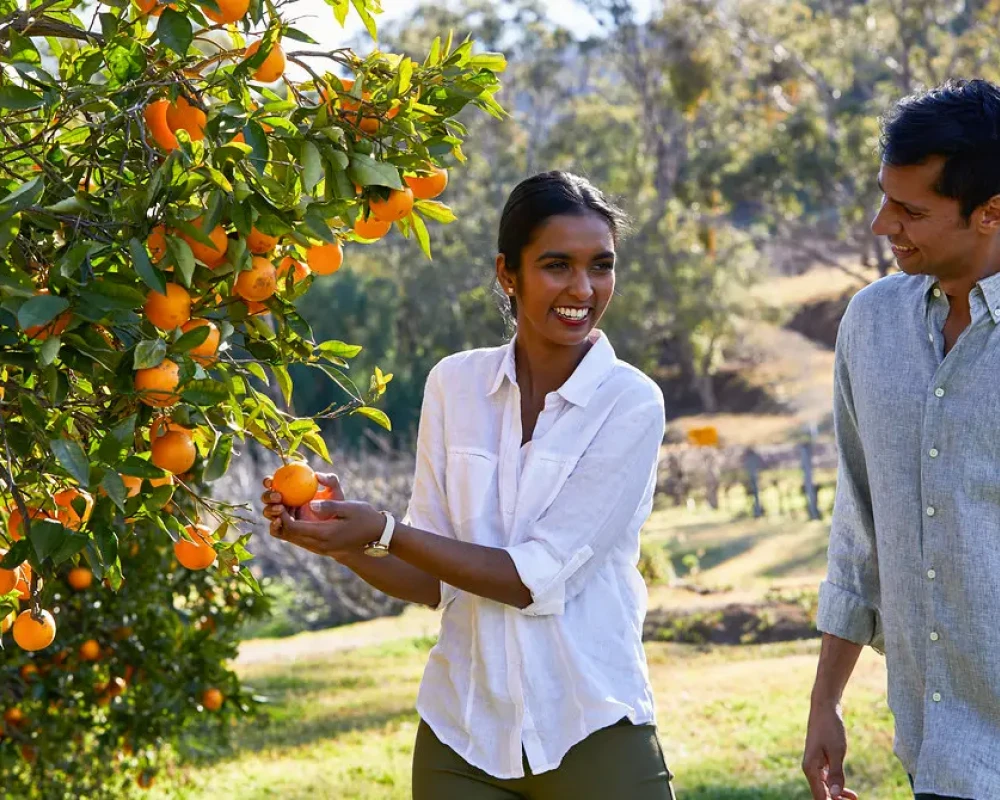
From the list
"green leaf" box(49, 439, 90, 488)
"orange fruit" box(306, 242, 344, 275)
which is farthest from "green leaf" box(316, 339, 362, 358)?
"green leaf" box(49, 439, 90, 488)

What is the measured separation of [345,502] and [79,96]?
0.75 m

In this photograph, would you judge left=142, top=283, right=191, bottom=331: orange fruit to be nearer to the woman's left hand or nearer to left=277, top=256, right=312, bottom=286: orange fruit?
left=277, top=256, right=312, bottom=286: orange fruit

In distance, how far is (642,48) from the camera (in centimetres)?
2669

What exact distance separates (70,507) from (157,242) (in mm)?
580

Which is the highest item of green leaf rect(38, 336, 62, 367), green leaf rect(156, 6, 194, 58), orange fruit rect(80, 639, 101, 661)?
green leaf rect(156, 6, 194, 58)

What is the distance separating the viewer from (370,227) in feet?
6.87

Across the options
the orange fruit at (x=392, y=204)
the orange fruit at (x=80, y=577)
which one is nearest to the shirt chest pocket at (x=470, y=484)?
the orange fruit at (x=392, y=204)

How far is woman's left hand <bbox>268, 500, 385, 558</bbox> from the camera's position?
2.30m

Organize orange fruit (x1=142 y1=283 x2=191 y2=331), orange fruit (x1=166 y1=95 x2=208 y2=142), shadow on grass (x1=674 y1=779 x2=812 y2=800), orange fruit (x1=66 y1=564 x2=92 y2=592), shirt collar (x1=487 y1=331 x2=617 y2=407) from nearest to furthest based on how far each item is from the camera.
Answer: orange fruit (x1=142 y1=283 x2=191 y2=331) < orange fruit (x1=166 y1=95 x2=208 y2=142) < shirt collar (x1=487 y1=331 x2=617 y2=407) < orange fruit (x1=66 y1=564 x2=92 y2=592) < shadow on grass (x1=674 y1=779 x2=812 y2=800)

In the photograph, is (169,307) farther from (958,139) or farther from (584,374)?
(958,139)

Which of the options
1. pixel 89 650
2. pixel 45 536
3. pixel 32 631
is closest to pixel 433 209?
pixel 45 536

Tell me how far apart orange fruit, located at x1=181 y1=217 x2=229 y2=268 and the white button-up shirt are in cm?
82

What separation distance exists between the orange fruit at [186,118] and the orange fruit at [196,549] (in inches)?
24.3

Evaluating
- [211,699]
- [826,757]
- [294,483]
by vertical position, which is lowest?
[211,699]
